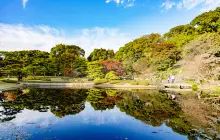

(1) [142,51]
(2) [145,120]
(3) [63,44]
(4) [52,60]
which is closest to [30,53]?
(4) [52,60]

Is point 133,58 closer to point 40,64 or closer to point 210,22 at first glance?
point 210,22

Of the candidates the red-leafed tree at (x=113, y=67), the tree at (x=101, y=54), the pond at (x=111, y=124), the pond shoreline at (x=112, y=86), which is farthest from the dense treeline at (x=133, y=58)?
the pond at (x=111, y=124)

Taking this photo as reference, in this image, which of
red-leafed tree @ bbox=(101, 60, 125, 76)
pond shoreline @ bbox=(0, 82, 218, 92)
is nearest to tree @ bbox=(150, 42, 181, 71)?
red-leafed tree @ bbox=(101, 60, 125, 76)

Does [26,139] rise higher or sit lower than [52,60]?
lower

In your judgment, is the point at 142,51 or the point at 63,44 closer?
the point at 142,51

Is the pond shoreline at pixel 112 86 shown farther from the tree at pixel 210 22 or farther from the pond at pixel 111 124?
the tree at pixel 210 22

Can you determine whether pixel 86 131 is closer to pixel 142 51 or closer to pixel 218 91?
pixel 218 91

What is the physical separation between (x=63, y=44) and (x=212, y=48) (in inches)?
1525

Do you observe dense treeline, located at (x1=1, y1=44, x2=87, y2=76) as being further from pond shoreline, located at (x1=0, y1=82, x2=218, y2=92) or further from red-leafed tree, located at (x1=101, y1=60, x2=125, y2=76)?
red-leafed tree, located at (x1=101, y1=60, x2=125, y2=76)

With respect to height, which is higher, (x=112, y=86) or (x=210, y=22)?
(x=210, y=22)

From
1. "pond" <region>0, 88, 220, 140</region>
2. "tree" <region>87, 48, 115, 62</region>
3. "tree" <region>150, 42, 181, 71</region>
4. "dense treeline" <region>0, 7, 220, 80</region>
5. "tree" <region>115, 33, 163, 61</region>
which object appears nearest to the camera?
"pond" <region>0, 88, 220, 140</region>

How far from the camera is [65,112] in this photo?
34.9 feet

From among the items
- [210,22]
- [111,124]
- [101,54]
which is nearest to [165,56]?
[210,22]

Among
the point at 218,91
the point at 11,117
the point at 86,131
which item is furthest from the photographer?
the point at 218,91
